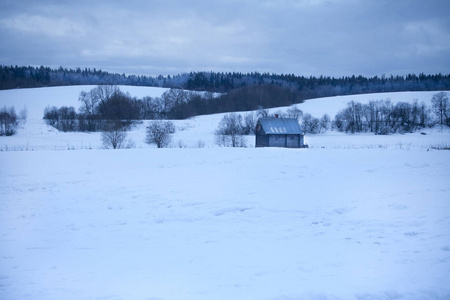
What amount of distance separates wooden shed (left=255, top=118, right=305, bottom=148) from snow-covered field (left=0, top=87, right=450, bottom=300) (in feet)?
73.0

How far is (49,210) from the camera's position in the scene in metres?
11.0

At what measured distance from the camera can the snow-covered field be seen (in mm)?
5953

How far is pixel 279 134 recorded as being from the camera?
134 feet

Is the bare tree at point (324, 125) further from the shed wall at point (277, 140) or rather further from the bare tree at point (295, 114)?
the shed wall at point (277, 140)

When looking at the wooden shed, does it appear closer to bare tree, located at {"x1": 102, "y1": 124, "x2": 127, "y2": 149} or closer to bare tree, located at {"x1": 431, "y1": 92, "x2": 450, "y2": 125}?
bare tree, located at {"x1": 102, "y1": 124, "x2": 127, "y2": 149}

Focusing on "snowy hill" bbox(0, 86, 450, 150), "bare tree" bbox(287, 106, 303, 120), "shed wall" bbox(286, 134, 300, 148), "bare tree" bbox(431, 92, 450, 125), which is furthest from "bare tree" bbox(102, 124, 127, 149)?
"bare tree" bbox(431, 92, 450, 125)

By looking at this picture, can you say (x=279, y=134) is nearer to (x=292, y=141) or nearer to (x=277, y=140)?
(x=277, y=140)

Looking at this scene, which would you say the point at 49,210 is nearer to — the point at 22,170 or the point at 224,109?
the point at 22,170

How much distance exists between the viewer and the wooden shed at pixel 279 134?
4081 centimetres

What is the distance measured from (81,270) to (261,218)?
211 inches

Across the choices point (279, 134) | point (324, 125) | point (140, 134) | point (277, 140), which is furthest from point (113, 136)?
point (324, 125)

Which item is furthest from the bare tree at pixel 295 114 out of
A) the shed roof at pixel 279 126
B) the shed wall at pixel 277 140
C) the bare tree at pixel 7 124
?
the bare tree at pixel 7 124

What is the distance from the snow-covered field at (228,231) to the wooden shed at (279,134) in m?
22.3

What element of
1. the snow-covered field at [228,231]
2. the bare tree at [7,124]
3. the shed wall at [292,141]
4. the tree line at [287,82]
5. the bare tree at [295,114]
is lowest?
the snow-covered field at [228,231]
